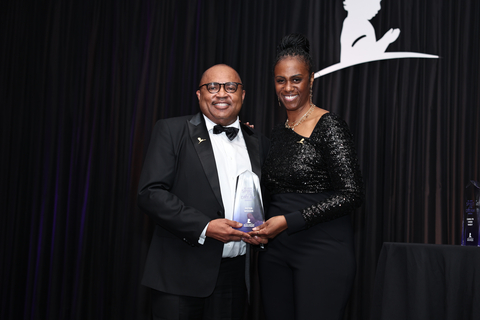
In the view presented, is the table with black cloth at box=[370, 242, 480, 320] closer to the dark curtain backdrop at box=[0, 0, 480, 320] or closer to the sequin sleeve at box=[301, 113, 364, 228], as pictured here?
the sequin sleeve at box=[301, 113, 364, 228]

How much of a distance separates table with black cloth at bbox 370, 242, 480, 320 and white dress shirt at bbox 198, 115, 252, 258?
0.73 m

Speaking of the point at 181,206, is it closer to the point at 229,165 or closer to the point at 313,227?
the point at 229,165

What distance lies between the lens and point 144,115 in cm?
337

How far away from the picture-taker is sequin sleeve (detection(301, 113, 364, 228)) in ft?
5.61

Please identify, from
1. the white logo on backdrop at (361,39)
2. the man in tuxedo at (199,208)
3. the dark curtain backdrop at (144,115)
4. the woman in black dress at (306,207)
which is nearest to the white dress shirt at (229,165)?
the man in tuxedo at (199,208)

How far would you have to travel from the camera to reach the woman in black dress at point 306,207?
5.61ft

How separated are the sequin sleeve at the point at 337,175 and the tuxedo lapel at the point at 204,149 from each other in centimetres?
46

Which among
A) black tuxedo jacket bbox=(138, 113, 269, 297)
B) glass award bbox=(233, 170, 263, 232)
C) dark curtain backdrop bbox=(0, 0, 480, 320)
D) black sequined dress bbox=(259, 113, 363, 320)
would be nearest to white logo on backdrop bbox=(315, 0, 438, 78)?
dark curtain backdrop bbox=(0, 0, 480, 320)

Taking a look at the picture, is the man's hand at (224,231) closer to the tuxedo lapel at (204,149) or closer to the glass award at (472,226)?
the tuxedo lapel at (204,149)

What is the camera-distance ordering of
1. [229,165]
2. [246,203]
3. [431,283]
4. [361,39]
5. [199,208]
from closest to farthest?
[431,283], [246,203], [199,208], [229,165], [361,39]

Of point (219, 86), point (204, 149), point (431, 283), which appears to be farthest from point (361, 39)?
point (431, 283)

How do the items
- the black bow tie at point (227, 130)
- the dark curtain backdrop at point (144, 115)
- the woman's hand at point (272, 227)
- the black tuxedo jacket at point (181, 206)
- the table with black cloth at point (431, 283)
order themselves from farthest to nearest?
the dark curtain backdrop at point (144, 115) → the black bow tie at point (227, 130) → the black tuxedo jacket at point (181, 206) → the woman's hand at point (272, 227) → the table with black cloth at point (431, 283)

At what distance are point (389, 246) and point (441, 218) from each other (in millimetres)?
1325

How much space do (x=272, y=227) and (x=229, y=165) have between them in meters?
0.47
